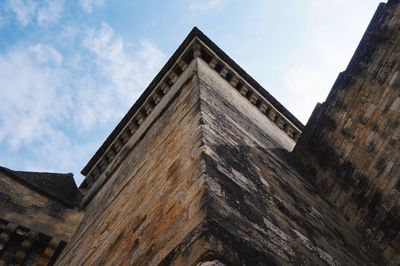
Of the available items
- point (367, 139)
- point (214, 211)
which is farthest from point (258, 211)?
point (367, 139)

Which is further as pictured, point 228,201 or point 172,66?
point 172,66

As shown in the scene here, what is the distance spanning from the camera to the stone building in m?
2.51

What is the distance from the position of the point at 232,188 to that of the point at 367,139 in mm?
2991

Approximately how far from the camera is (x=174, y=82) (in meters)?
7.95

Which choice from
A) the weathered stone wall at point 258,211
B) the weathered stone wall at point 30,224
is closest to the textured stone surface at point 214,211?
the weathered stone wall at point 258,211

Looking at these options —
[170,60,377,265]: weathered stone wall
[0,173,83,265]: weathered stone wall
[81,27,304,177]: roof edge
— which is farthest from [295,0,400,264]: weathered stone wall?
[0,173,83,265]: weathered stone wall

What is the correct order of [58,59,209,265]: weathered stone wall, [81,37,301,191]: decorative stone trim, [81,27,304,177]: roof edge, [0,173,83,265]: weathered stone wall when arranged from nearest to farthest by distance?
[58,59,209,265]: weathered stone wall → [0,173,83,265]: weathered stone wall → [81,37,301,191]: decorative stone trim → [81,27,304,177]: roof edge

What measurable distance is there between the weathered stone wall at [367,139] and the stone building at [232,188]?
17 mm

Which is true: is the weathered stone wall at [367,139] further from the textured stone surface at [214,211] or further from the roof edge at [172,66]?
the roof edge at [172,66]

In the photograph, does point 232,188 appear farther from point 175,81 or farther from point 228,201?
point 175,81

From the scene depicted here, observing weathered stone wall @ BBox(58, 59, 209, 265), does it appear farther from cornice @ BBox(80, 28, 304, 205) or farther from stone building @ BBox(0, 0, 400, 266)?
cornice @ BBox(80, 28, 304, 205)

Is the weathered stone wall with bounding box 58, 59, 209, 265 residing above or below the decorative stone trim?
below

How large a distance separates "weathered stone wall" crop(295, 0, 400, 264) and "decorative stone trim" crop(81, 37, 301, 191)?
212cm

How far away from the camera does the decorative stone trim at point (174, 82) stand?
26.9 feet
